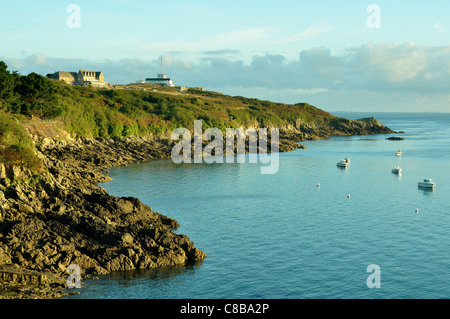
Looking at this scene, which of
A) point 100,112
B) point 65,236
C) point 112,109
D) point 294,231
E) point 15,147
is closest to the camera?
point 65,236

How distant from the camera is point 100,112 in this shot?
113000 mm

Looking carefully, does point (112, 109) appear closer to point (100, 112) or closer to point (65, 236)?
point (100, 112)

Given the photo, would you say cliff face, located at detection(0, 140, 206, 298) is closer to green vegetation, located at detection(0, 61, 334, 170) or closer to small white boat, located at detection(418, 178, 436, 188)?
green vegetation, located at detection(0, 61, 334, 170)

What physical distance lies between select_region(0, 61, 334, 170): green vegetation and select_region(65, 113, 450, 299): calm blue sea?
17614 mm

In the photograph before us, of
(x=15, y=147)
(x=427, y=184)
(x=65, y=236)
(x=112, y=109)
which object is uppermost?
(x=112, y=109)

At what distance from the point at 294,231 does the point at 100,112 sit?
79.0 metres

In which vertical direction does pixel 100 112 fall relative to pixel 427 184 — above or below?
above

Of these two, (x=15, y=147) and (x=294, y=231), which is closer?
(x=294, y=231)

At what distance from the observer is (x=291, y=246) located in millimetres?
41094

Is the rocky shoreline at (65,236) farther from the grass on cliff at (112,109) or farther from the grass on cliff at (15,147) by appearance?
the grass on cliff at (112,109)

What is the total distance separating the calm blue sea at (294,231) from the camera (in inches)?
1268

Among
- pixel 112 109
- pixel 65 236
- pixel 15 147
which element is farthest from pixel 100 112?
pixel 65 236

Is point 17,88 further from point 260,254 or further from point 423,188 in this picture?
point 423,188
